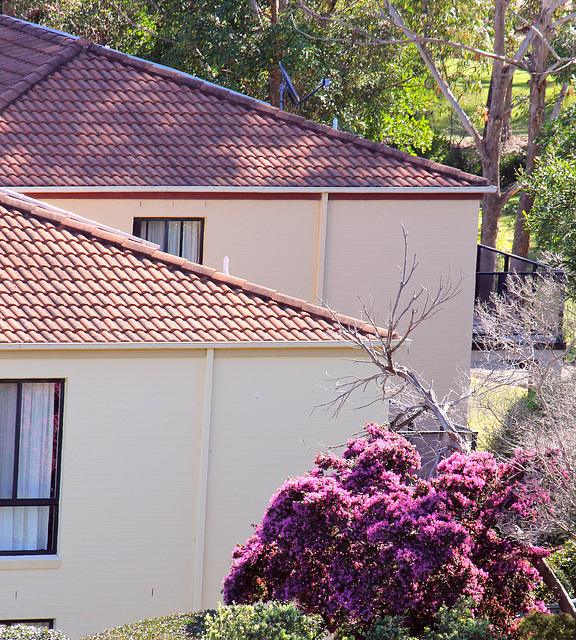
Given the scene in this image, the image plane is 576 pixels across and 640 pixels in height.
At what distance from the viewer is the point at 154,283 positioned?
1177 centimetres

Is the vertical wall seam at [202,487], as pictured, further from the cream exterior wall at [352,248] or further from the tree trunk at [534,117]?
the tree trunk at [534,117]

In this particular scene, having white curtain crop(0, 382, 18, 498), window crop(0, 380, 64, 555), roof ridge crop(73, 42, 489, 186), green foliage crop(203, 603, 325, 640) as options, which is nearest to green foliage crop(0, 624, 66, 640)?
window crop(0, 380, 64, 555)

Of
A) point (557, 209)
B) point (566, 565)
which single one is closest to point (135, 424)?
point (566, 565)

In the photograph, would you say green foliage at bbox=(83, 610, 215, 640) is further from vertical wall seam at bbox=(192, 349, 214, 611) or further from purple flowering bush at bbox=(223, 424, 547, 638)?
vertical wall seam at bbox=(192, 349, 214, 611)

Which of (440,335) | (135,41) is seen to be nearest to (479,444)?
(440,335)

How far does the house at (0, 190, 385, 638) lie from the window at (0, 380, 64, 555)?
0.02 m

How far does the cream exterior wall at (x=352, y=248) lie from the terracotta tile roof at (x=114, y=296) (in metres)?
4.73

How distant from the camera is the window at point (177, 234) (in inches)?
665

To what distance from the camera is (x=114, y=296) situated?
1135cm

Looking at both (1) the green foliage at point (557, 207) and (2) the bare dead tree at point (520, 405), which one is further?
(1) the green foliage at point (557, 207)

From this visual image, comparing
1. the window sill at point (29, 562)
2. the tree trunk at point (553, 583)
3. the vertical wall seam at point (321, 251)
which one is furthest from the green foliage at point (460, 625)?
the vertical wall seam at point (321, 251)

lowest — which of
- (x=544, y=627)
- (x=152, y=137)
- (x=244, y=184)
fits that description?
(x=544, y=627)

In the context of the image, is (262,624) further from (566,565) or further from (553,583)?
(566,565)

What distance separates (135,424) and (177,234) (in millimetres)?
6540
